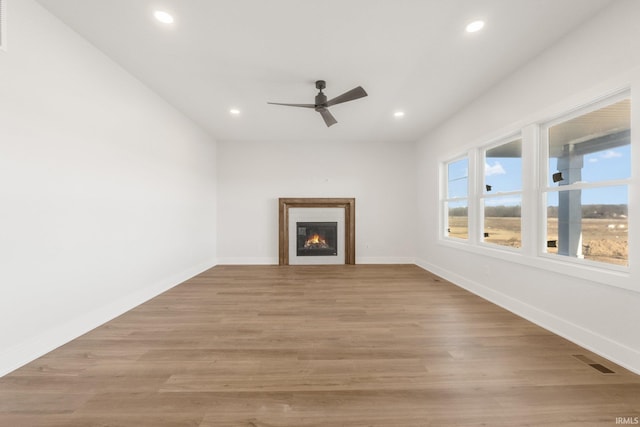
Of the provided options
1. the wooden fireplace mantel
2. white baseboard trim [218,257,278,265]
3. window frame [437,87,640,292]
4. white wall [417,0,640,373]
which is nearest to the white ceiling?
white wall [417,0,640,373]

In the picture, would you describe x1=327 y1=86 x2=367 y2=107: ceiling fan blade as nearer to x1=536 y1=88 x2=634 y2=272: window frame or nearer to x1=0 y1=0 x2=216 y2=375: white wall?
x1=536 y1=88 x2=634 y2=272: window frame

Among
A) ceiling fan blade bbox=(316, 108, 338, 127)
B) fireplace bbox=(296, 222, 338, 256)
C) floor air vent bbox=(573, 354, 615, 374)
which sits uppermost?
ceiling fan blade bbox=(316, 108, 338, 127)

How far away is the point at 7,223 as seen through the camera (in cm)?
159

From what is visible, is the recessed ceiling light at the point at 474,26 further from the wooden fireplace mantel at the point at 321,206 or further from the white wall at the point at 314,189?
the wooden fireplace mantel at the point at 321,206

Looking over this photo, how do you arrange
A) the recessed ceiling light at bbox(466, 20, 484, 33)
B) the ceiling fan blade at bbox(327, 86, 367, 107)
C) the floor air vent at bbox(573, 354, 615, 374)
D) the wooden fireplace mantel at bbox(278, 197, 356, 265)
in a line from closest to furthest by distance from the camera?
the floor air vent at bbox(573, 354, 615, 374) → the recessed ceiling light at bbox(466, 20, 484, 33) → the ceiling fan blade at bbox(327, 86, 367, 107) → the wooden fireplace mantel at bbox(278, 197, 356, 265)

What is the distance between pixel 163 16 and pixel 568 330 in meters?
4.12

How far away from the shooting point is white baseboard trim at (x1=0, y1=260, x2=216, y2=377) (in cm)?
160

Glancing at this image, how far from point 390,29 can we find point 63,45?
2.64m

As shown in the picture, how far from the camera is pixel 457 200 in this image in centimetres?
381

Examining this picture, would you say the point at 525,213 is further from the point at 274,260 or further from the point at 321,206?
the point at 274,260

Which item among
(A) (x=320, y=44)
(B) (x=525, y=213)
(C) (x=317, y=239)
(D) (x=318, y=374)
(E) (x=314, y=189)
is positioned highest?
(A) (x=320, y=44)

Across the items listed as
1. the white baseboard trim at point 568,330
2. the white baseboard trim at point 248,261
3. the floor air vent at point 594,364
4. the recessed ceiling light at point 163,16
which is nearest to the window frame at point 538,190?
the white baseboard trim at point 568,330

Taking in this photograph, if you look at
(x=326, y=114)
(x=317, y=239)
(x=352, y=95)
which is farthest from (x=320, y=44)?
(x=317, y=239)

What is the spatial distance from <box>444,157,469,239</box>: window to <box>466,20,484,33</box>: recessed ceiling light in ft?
6.60
